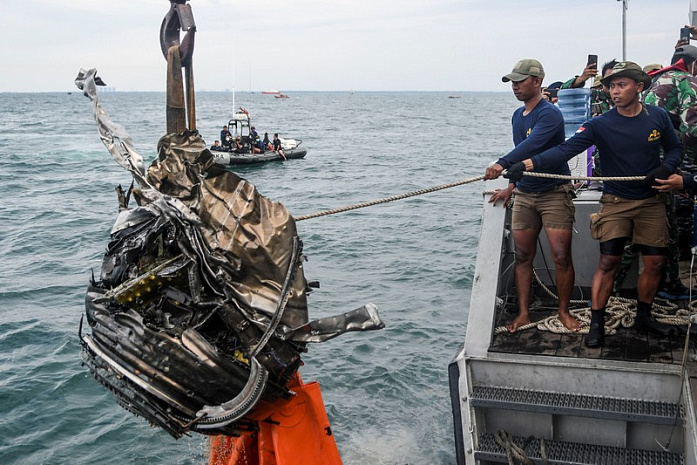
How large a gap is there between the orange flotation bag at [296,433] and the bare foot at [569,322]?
207cm

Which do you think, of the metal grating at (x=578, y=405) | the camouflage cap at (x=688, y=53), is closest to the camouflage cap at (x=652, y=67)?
the camouflage cap at (x=688, y=53)

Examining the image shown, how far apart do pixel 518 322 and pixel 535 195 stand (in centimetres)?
99

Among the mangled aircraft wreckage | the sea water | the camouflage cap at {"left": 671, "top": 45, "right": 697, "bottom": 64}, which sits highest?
the camouflage cap at {"left": 671, "top": 45, "right": 697, "bottom": 64}

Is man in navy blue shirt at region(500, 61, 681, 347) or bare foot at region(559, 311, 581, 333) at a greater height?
man in navy blue shirt at region(500, 61, 681, 347)

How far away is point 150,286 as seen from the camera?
4.11 metres

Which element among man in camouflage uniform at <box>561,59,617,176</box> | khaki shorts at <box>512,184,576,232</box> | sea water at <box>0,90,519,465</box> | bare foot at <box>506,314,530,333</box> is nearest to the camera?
khaki shorts at <box>512,184,576,232</box>

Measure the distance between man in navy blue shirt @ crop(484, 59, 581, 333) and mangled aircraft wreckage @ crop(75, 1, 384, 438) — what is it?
1839mm

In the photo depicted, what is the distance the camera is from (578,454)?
188 inches

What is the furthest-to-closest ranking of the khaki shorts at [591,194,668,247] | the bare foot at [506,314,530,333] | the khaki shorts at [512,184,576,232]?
the bare foot at [506,314,530,333]
the khaki shorts at [512,184,576,232]
the khaki shorts at [591,194,668,247]

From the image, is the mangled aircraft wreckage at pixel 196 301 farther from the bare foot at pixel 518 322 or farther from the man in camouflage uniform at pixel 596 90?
the man in camouflage uniform at pixel 596 90

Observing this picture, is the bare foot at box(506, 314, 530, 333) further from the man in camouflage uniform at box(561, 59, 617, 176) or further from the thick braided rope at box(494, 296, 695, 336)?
the man in camouflage uniform at box(561, 59, 617, 176)

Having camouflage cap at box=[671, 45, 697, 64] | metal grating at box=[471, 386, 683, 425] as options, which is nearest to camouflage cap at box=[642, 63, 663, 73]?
camouflage cap at box=[671, 45, 697, 64]

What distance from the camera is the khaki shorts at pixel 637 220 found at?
5.21 meters

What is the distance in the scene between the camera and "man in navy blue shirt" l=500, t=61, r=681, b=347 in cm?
503
